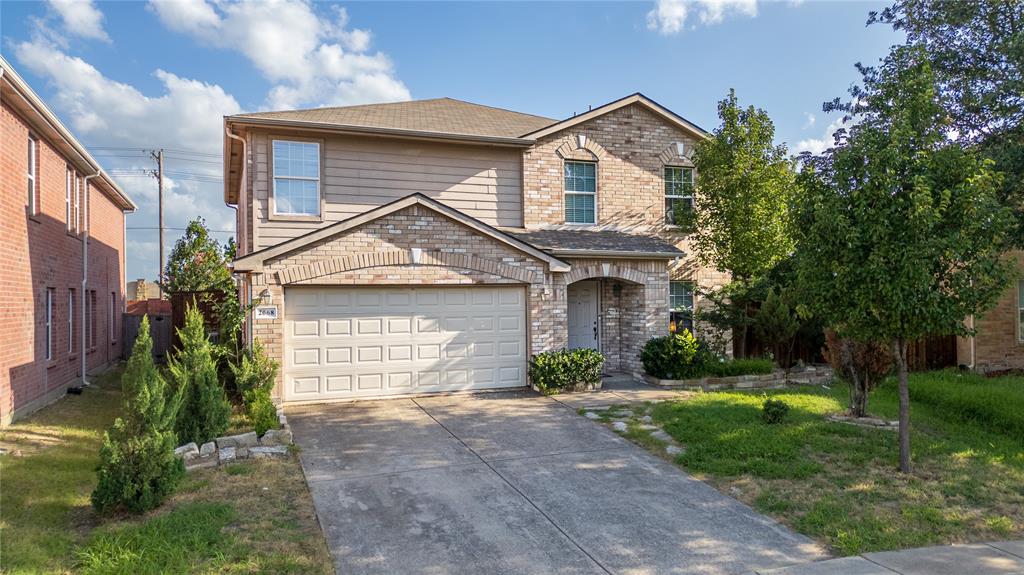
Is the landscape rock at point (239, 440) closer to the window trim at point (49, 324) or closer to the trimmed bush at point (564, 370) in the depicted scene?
the trimmed bush at point (564, 370)

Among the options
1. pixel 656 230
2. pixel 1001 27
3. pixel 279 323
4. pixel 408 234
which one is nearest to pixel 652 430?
pixel 408 234

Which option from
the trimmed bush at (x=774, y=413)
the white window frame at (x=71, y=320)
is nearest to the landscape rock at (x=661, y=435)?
the trimmed bush at (x=774, y=413)

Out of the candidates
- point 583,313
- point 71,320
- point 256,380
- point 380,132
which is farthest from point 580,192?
point 71,320

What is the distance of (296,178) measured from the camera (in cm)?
1328

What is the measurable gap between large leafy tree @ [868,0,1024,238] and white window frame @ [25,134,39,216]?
54.5 ft

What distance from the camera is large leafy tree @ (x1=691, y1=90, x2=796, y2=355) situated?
570 inches

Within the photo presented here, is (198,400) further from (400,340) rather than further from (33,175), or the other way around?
(33,175)

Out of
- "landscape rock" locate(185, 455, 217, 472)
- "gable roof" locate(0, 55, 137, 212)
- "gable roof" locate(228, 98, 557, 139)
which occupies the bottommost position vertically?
"landscape rock" locate(185, 455, 217, 472)

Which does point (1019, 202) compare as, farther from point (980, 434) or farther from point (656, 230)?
point (656, 230)

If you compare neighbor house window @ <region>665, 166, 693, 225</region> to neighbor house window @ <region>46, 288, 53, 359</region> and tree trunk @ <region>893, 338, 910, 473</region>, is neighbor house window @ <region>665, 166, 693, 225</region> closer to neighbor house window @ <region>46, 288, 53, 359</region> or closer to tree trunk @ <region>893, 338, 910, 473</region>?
tree trunk @ <region>893, 338, 910, 473</region>

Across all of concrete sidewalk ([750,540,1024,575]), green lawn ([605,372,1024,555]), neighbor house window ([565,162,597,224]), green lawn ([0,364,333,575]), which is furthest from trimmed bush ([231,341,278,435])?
neighbor house window ([565,162,597,224])

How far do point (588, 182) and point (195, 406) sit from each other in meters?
10.6

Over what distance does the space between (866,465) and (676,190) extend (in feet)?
32.7

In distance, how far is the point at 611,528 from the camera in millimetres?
5855
